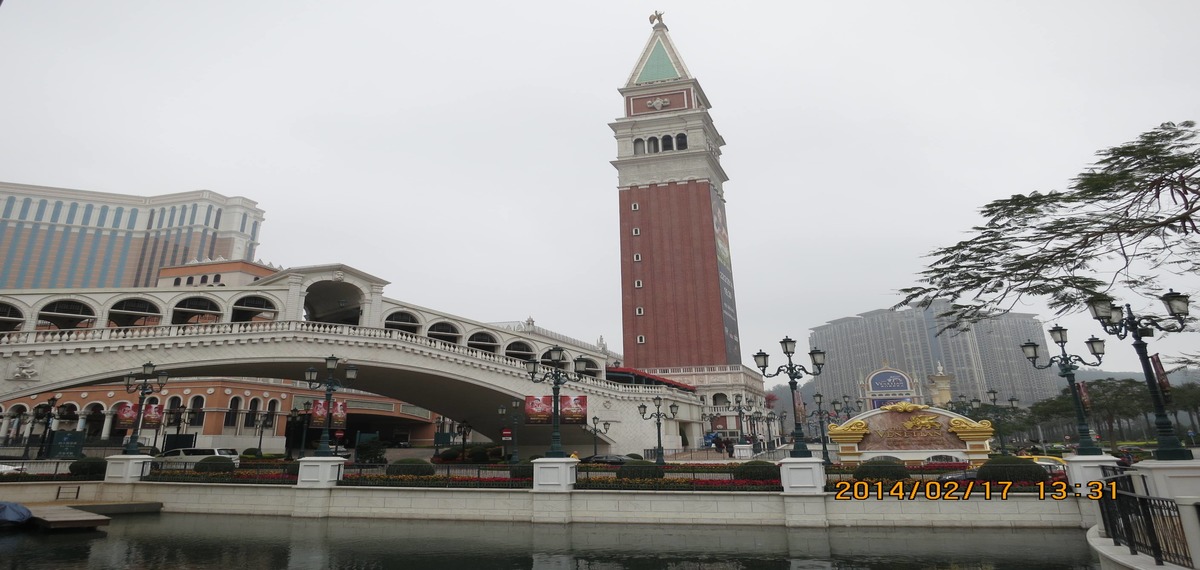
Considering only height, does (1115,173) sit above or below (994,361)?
below

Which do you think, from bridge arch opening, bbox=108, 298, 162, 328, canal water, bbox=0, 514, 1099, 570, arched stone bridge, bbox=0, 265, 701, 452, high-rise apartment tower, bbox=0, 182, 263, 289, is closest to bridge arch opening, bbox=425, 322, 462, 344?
arched stone bridge, bbox=0, 265, 701, 452

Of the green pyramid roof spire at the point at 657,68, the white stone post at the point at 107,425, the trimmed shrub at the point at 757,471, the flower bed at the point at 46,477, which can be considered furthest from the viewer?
the green pyramid roof spire at the point at 657,68

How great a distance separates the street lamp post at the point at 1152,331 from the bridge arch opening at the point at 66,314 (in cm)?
4037

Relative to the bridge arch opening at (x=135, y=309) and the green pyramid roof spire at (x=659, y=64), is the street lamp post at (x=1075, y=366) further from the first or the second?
the green pyramid roof spire at (x=659, y=64)

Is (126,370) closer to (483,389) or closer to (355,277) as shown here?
(355,277)

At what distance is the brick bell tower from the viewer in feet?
216

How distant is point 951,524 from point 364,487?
15.8 metres

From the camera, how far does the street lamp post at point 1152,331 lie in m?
9.85

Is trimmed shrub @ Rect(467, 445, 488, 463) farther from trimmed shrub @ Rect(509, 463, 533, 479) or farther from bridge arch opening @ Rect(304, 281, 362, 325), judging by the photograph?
trimmed shrub @ Rect(509, 463, 533, 479)

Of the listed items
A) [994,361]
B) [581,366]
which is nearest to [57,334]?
[581,366]

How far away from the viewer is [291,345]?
104ft

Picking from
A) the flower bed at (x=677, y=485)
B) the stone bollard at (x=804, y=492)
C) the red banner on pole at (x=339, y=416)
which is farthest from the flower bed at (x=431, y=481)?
the red banner on pole at (x=339, y=416)

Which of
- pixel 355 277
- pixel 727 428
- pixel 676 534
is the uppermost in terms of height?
pixel 355 277

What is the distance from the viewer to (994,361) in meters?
112
